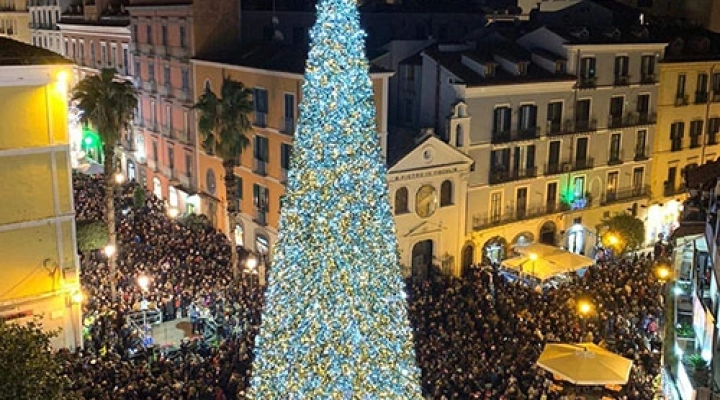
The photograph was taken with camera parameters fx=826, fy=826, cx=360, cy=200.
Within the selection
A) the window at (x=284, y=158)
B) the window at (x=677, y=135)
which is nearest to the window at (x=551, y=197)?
the window at (x=677, y=135)

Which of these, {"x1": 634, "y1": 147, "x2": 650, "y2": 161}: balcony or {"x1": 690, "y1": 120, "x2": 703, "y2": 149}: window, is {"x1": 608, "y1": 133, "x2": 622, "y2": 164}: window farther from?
{"x1": 690, "y1": 120, "x2": 703, "y2": 149}: window

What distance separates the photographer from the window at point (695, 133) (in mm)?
46844

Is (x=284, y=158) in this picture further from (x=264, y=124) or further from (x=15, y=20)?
(x=15, y=20)

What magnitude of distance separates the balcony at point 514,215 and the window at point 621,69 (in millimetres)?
7187

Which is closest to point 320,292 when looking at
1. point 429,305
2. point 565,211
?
point 429,305

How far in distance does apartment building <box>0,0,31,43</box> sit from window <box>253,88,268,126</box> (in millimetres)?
45273

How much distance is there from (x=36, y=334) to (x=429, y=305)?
51.1 ft

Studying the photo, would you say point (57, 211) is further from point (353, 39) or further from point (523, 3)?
point (523, 3)

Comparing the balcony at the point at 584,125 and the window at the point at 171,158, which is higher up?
the balcony at the point at 584,125

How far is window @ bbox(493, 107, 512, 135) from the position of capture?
3884cm

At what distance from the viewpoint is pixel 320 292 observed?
15.5 m

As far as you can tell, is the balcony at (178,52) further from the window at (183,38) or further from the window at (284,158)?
the window at (284,158)

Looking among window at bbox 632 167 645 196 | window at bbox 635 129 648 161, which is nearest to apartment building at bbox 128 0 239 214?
window at bbox 635 129 648 161

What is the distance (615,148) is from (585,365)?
22780mm
